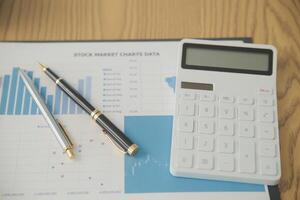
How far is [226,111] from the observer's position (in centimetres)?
47

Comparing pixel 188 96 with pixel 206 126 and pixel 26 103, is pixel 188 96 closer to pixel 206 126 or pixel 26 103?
pixel 206 126

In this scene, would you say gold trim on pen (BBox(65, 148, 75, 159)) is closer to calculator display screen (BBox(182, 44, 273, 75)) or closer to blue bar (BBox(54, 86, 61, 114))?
blue bar (BBox(54, 86, 61, 114))

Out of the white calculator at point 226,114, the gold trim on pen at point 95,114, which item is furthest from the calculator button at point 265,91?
the gold trim on pen at point 95,114

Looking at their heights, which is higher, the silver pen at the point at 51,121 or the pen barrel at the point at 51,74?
the pen barrel at the point at 51,74

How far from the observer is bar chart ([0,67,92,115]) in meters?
0.50

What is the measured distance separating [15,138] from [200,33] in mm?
316

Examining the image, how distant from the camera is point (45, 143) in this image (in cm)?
47

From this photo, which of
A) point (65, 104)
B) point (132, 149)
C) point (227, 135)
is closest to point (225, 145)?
point (227, 135)

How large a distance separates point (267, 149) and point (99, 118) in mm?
223

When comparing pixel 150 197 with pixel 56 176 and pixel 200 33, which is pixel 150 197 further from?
pixel 200 33

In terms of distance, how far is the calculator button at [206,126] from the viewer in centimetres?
46

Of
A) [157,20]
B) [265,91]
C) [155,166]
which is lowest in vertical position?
[155,166]

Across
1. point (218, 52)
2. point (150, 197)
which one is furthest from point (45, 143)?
point (218, 52)

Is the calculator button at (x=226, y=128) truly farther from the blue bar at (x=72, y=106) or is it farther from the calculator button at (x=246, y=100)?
the blue bar at (x=72, y=106)
